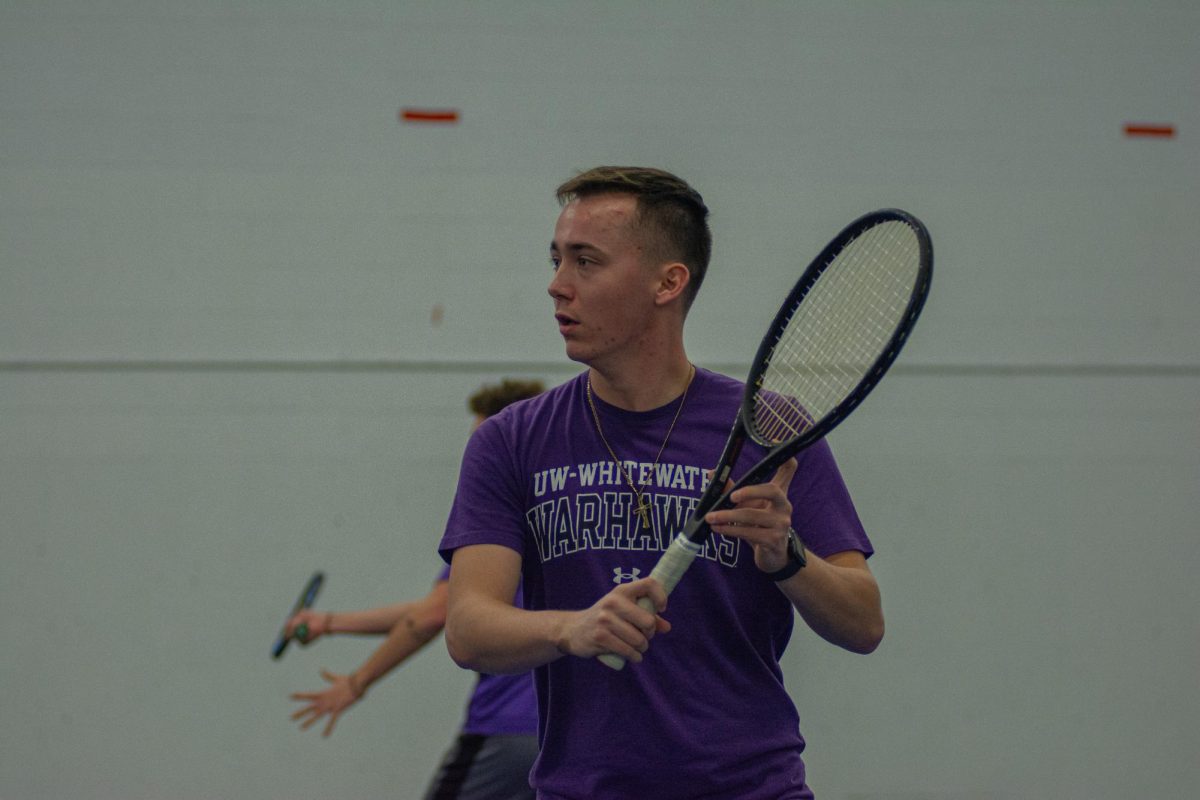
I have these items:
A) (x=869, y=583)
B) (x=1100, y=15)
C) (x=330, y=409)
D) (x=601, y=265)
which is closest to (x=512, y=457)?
(x=601, y=265)

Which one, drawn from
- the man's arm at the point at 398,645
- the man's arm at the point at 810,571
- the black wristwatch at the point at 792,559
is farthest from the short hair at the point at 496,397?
the black wristwatch at the point at 792,559

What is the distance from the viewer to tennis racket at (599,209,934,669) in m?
1.77

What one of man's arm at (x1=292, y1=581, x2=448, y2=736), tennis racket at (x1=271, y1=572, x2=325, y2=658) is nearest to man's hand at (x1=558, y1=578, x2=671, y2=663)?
Answer: man's arm at (x1=292, y1=581, x2=448, y2=736)

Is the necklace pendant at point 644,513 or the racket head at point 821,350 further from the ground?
the racket head at point 821,350

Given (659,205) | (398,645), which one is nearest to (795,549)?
(659,205)

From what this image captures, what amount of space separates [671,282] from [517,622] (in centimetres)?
65

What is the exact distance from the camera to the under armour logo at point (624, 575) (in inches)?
77.6

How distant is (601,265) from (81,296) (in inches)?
135

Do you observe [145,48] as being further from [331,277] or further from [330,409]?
[330,409]

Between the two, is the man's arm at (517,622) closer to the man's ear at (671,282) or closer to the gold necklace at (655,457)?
the gold necklace at (655,457)

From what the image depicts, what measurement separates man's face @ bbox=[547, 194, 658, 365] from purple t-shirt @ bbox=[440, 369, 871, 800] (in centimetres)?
12

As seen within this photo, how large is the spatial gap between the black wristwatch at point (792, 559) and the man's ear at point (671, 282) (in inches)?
19.9

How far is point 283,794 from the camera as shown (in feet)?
15.7

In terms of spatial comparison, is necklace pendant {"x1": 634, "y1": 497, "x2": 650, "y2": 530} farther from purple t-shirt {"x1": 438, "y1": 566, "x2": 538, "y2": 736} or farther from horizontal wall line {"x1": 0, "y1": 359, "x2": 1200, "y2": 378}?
horizontal wall line {"x1": 0, "y1": 359, "x2": 1200, "y2": 378}
